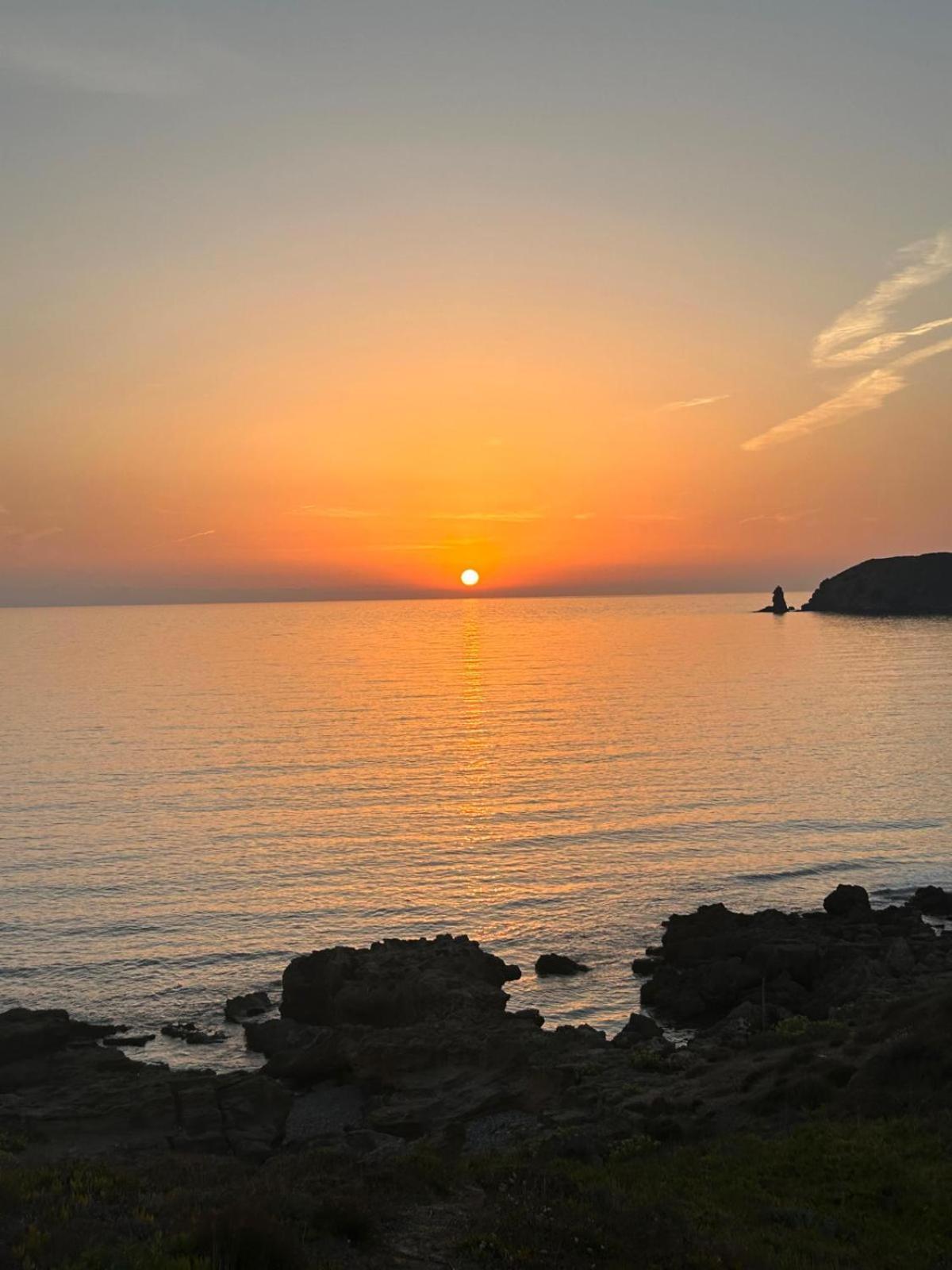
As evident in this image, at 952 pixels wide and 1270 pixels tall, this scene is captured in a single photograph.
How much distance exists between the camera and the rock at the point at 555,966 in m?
45.8

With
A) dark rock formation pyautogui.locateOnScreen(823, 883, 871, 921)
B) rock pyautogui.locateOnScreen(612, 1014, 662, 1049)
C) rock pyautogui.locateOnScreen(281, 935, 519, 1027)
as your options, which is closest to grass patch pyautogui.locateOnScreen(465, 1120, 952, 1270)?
rock pyautogui.locateOnScreen(612, 1014, 662, 1049)

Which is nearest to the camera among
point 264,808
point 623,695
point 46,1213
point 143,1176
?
point 46,1213

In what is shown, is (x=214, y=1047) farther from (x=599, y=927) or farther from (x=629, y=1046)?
(x=599, y=927)

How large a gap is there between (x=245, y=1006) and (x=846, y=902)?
30831 millimetres

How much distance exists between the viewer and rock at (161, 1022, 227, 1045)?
3866 cm

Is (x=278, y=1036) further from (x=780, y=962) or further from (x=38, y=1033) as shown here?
(x=780, y=962)

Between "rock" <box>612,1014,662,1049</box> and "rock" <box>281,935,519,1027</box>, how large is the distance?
498cm

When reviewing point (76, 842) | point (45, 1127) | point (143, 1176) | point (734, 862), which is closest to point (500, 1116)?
point (143, 1176)

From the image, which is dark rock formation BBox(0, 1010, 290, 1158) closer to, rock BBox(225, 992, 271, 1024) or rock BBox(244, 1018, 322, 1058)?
rock BBox(244, 1018, 322, 1058)

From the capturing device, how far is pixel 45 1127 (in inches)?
1161

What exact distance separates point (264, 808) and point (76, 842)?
49.4 feet

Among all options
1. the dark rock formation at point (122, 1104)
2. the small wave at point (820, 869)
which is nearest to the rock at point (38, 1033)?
the dark rock formation at point (122, 1104)

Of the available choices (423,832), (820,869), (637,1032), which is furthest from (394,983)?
(820,869)

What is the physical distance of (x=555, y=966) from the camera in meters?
45.8
